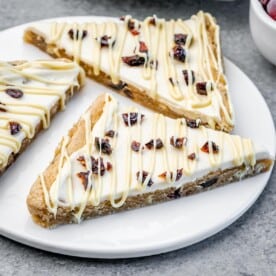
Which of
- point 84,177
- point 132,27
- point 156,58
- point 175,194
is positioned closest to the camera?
point 84,177

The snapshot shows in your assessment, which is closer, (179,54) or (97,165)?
(97,165)

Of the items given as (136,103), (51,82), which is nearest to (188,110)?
(136,103)

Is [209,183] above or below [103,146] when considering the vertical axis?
below

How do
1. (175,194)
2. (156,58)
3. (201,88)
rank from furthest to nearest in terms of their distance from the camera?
(156,58) → (201,88) → (175,194)

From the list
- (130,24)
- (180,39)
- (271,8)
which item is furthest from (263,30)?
(130,24)

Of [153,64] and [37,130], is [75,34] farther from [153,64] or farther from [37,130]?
[37,130]

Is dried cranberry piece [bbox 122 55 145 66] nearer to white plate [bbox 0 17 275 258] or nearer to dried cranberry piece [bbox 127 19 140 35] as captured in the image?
dried cranberry piece [bbox 127 19 140 35]

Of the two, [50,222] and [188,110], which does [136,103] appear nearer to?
[188,110]

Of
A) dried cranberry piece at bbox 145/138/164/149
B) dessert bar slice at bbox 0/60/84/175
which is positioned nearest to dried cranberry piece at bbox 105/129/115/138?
dried cranberry piece at bbox 145/138/164/149

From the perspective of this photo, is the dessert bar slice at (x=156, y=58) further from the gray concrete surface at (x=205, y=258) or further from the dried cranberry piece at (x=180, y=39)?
the gray concrete surface at (x=205, y=258)
